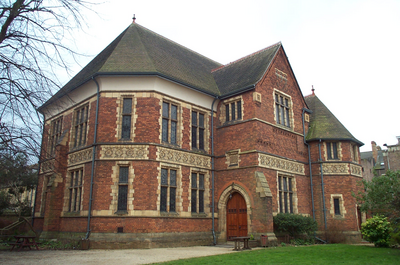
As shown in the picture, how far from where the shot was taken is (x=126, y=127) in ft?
61.3

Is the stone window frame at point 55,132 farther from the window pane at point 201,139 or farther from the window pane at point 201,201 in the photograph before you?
the window pane at point 201,201

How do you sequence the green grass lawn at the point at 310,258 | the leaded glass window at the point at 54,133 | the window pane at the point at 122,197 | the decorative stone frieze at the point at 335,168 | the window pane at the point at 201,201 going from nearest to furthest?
the green grass lawn at the point at 310,258 < the window pane at the point at 122,197 < the window pane at the point at 201,201 < the leaded glass window at the point at 54,133 < the decorative stone frieze at the point at 335,168

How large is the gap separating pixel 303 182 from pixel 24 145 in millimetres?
19740

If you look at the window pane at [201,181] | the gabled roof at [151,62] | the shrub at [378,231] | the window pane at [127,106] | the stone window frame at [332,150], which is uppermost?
the gabled roof at [151,62]

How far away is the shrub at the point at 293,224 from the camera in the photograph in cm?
1934

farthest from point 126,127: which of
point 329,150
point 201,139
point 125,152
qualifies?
point 329,150

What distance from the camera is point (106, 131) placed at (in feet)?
60.4

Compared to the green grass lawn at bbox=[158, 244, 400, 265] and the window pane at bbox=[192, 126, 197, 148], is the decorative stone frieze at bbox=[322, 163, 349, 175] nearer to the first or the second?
the green grass lawn at bbox=[158, 244, 400, 265]

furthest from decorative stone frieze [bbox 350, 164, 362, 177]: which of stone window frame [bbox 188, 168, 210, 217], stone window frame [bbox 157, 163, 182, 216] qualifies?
stone window frame [bbox 157, 163, 182, 216]

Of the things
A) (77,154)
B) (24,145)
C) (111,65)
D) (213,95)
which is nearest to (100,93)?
(111,65)

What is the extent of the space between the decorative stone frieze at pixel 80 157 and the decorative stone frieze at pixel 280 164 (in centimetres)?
968

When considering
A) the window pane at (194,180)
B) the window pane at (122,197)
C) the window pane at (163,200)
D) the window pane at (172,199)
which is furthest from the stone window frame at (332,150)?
the window pane at (122,197)

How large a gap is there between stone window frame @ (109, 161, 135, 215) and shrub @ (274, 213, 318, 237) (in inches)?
327

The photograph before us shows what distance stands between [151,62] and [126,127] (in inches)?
161
